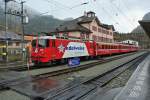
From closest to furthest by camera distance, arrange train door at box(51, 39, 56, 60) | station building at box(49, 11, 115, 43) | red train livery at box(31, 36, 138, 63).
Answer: red train livery at box(31, 36, 138, 63) → train door at box(51, 39, 56, 60) → station building at box(49, 11, 115, 43)

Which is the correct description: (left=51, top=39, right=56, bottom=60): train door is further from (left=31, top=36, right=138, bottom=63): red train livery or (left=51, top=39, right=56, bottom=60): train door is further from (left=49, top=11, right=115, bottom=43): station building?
(left=49, top=11, right=115, bottom=43): station building

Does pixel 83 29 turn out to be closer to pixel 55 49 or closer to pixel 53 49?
pixel 55 49

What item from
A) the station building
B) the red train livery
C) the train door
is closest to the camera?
the red train livery

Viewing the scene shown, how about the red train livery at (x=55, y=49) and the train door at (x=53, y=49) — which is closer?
the red train livery at (x=55, y=49)

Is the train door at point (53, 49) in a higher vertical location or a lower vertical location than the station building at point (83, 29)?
lower

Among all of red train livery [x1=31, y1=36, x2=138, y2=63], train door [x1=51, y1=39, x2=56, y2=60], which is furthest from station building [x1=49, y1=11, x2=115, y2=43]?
train door [x1=51, y1=39, x2=56, y2=60]

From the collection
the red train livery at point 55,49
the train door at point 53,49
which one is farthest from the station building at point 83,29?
the train door at point 53,49

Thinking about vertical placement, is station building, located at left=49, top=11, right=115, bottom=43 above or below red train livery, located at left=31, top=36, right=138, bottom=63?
above

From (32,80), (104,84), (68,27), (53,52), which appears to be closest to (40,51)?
(53,52)

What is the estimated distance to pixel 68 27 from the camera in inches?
2308

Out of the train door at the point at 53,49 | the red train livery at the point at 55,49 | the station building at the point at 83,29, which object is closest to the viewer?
the red train livery at the point at 55,49

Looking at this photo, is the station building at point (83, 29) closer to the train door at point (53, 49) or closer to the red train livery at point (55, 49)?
the red train livery at point (55, 49)

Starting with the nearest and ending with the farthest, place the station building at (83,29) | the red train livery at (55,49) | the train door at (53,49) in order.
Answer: the red train livery at (55,49), the train door at (53,49), the station building at (83,29)

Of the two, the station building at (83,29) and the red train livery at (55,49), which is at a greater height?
the station building at (83,29)
